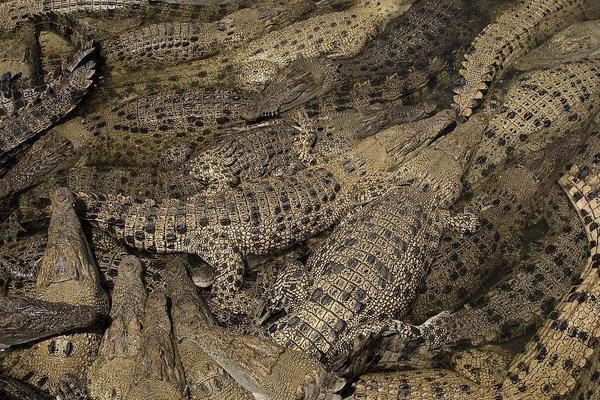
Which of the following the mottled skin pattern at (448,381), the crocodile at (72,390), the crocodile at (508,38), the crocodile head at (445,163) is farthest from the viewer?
the crocodile at (508,38)

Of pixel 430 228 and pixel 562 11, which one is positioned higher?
pixel 562 11

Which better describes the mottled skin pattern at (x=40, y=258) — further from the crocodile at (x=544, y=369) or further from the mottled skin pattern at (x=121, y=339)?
the crocodile at (x=544, y=369)

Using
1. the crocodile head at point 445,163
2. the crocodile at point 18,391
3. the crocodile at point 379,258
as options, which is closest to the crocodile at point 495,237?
the crocodile at point 379,258

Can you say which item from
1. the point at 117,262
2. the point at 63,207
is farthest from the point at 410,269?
the point at 63,207

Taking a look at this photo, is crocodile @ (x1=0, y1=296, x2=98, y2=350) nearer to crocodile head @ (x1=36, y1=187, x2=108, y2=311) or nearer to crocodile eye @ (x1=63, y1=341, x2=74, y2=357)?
crocodile eye @ (x1=63, y1=341, x2=74, y2=357)

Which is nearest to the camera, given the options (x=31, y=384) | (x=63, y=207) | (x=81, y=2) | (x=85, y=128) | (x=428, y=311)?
(x=31, y=384)

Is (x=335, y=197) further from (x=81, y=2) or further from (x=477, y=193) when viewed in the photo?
(x=81, y=2)

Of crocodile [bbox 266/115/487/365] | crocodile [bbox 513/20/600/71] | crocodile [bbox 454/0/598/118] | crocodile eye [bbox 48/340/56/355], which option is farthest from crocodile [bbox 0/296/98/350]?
crocodile [bbox 513/20/600/71]
